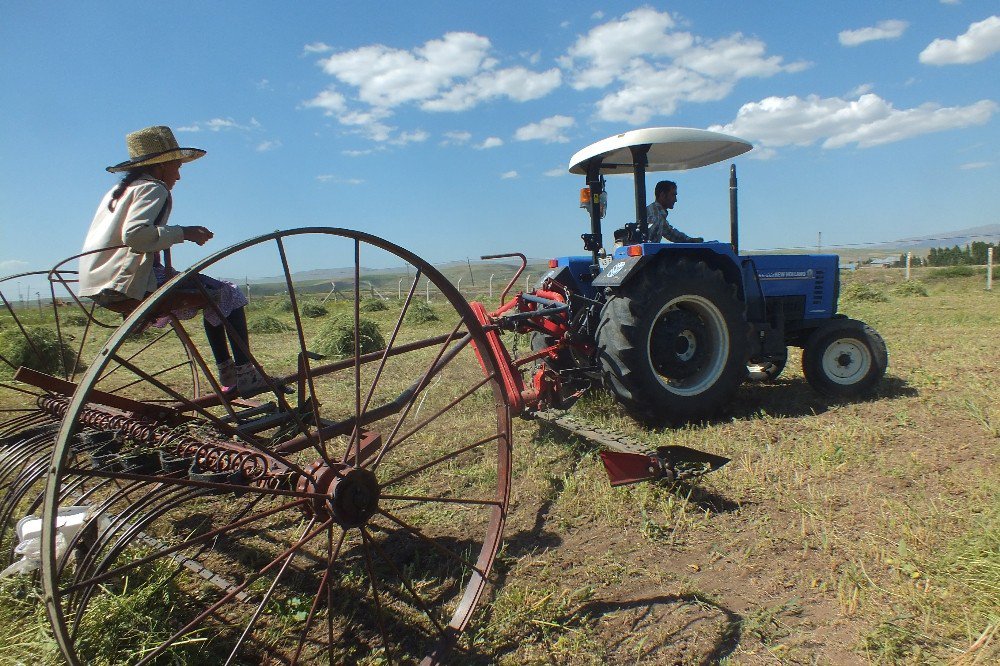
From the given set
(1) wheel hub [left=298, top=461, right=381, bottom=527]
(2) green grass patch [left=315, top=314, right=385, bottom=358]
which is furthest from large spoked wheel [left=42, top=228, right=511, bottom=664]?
(2) green grass patch [left=315, top=314, right=385, bottom=358]

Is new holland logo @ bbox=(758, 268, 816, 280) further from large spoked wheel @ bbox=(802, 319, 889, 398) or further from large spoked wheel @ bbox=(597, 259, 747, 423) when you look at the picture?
large spoked wheel @ bbox=(597, 259, 747, 423)

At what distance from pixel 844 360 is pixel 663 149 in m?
2.42

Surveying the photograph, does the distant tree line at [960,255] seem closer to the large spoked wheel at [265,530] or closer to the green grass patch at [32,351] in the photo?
the large spoked wheel at [265,530]

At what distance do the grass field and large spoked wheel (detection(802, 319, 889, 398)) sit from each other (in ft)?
1.93

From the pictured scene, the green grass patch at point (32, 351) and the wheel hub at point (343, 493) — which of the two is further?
the green grass patch at point (32, 351)

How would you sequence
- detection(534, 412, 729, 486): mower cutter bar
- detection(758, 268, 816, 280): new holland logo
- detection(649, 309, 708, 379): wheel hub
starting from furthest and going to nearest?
detection(758, 268, 816, 280): new holland logo, detection(649, 309, 708, 379): wheel hub, detection(534, 412, 729, 486): mower cutter bar

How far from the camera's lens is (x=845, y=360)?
5.41 m

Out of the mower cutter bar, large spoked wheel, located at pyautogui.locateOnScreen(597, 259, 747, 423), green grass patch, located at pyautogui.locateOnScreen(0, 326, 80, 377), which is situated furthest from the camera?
green grass patch, located at pyautogui.locateOnScreen(0, 326, 80, 377)

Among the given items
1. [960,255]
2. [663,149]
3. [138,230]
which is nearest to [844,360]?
[663,149]

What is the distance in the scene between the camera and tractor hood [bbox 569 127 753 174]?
453 cm

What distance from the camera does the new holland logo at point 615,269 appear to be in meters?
4.48

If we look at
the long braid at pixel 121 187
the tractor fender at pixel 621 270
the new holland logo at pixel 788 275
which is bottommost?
the new holland logo at pixel 788 275

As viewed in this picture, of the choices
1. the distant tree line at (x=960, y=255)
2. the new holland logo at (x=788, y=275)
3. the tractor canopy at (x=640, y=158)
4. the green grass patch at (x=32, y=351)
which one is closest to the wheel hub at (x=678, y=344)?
the tractor canopy at (x=640, y=158)

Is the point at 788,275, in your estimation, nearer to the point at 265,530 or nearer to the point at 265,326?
the point at 265,530
